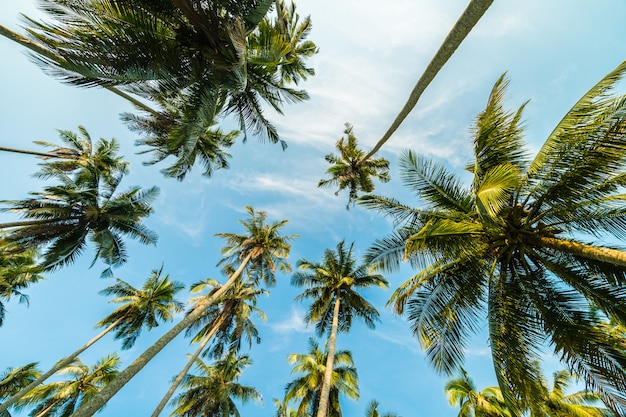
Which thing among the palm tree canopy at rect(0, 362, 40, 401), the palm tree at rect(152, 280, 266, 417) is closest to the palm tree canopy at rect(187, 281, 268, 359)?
the palm tree at rect(152, 280, 266, 417)

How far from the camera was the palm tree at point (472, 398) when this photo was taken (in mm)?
13453

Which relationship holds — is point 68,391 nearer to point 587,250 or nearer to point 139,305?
point 139,305

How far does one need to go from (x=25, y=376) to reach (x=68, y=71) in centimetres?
3123

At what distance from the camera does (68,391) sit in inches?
739

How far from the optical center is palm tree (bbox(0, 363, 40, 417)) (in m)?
22.1

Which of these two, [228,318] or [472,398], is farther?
[228,318]

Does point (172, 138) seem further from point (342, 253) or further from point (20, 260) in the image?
point (20, 260)

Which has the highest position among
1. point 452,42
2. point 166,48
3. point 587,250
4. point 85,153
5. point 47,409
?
point 85,153

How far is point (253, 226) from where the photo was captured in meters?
20.9

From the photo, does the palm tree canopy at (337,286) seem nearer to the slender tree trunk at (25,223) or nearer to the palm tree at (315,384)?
the palm tree at (315,384)

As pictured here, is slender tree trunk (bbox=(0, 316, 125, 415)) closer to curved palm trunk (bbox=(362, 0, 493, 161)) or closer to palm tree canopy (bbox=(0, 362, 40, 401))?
palm tree canopy (bbox=(0, 362, 40, 401))

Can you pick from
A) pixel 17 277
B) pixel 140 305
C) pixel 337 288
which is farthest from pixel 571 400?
pixel 17 277

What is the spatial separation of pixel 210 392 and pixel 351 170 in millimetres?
18846

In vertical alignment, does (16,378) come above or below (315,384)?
below
